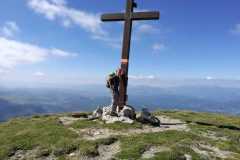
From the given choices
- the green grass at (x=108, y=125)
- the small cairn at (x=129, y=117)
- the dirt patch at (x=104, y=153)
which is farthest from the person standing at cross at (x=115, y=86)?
the dirt patch at (x=104, y=153)

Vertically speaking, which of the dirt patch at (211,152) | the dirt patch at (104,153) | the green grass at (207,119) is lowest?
the dirt patch at (104,153)

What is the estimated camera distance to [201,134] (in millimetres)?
22188

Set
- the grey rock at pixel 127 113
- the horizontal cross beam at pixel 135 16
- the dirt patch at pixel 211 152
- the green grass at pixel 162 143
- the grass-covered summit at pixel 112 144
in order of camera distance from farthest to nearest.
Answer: the horizontal cross beam at pixel 135 16 → the grey rock at pixel 127 113 → the dirt patch at pixel 211 152 → the grass-covered summit at pixel 112 144 → the green grass at pixel 162 143

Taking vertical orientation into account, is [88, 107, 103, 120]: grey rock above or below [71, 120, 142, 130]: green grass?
above

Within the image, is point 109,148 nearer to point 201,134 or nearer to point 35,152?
point 35,152

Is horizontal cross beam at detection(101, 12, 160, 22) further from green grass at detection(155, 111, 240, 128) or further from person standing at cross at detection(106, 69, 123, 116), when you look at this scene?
green grass at detection(155, 111, 240, 128)

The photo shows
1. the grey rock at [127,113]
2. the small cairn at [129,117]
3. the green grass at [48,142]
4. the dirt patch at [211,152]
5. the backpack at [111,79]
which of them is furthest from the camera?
the backpack at [111,79]

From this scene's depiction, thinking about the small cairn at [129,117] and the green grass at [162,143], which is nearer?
the green grass at [162,143]

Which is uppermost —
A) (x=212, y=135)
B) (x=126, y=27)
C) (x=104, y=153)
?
(x=126, y=27)

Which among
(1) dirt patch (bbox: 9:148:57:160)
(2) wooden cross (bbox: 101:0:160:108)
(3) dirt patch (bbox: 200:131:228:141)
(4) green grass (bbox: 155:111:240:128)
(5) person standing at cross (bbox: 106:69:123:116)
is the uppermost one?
(2) wooden cross (bbox: 101:0:160:108)

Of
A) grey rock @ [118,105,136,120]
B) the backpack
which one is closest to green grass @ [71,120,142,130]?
grey rock @ [118,105,136,120]

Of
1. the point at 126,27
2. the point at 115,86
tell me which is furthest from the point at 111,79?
the point at 126,27

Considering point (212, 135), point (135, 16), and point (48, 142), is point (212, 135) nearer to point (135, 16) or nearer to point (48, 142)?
point (48, 142)

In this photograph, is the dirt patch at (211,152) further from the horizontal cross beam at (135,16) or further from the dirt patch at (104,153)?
the horizontal cross beam at (135,16)
